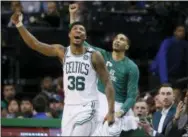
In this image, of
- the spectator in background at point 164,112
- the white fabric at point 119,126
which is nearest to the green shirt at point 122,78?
the white fabric at point 119,126

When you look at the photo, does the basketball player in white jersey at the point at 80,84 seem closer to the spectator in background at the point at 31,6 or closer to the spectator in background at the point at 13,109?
the spectator in background at the point at 13,109

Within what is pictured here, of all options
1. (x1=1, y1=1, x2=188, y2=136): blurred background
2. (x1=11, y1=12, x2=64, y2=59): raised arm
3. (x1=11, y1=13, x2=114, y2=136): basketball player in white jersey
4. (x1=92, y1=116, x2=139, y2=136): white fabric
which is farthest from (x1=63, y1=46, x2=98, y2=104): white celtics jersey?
(x1=1, y1=1, x2=188, y2=136): blurred background

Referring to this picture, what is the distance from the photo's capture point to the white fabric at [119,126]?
33.9 feet

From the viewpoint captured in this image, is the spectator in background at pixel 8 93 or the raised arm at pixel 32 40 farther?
the spectator in background at pixel 8 93

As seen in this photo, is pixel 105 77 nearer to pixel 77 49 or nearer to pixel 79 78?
pixel 79 78

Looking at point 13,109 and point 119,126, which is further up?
point 13,109

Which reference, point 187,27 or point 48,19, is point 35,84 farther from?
point 187,27

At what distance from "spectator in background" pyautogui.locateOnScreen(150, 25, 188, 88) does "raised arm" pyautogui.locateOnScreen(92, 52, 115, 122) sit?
404 cm

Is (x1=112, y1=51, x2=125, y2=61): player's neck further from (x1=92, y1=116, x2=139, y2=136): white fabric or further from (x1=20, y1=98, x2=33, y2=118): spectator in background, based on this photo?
(x1=20, y1=98, x2=33, y2=118): spectator in background

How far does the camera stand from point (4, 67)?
1595 cm

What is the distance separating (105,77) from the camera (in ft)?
31.7

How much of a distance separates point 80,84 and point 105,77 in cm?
30

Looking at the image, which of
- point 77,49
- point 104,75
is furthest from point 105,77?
point 77,49

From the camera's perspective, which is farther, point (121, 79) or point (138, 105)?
point (138, 105)
